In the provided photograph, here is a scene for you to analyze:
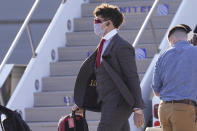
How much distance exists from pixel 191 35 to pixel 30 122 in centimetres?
292

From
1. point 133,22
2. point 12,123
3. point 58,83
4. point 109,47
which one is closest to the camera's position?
point 109,47

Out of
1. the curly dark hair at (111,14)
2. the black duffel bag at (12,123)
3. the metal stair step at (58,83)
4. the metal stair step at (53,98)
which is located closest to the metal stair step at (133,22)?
the metal stair step at (58,83)

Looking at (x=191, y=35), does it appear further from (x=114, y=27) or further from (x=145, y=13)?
(x=145, y=13)

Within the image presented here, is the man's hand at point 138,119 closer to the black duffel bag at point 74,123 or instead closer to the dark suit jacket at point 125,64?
the dark suit jacket at point 125,64

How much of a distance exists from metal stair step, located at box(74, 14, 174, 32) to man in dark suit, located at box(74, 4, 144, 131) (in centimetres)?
403

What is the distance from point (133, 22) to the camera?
35.7 feet

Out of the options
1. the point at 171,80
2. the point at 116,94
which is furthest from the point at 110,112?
the point at 171,80

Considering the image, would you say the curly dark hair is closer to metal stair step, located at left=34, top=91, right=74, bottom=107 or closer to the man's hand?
the man's hand

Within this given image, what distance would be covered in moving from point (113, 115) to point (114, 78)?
0.97 ft

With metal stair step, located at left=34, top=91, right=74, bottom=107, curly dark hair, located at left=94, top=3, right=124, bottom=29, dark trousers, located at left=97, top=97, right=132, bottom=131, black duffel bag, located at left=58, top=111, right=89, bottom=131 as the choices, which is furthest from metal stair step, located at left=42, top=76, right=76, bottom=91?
dark trousers, located at left=97, top=97, right=132, bottom=131

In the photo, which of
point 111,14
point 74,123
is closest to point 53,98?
point 74,123

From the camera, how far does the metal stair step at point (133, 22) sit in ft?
34.9

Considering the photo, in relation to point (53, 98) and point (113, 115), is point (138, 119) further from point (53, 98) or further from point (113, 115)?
point (53, 98)

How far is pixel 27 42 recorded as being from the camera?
525 inches
